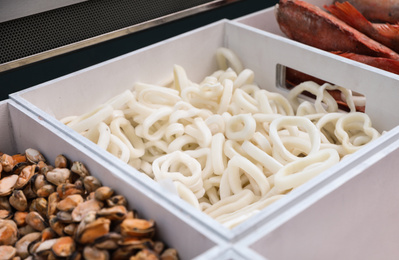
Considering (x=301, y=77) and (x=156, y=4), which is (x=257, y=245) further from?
(x=156, y=4)

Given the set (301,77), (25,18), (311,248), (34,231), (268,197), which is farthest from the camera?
(301,77)

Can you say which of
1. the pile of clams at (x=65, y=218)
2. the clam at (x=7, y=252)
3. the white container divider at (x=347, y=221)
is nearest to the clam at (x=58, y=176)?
the pile of clams at (x=65, y=218)

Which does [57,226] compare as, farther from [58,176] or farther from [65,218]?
[58,176]

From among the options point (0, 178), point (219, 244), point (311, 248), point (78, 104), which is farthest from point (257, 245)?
point (78, 104)

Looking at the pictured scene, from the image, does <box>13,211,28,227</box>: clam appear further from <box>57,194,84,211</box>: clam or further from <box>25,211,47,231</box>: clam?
<box>57,194,84,211</box>: clam

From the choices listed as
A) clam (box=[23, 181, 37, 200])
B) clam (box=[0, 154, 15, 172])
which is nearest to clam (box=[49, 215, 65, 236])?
clam (box=[23, 181, 37, 200])

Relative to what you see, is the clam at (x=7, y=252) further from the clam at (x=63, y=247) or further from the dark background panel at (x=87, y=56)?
the dark background panel at (x=87, y=56)

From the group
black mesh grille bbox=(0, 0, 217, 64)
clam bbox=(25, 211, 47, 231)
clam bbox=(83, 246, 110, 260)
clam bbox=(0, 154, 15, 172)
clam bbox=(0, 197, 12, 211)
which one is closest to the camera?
clam bbox=(83, 246, 110, 260)
